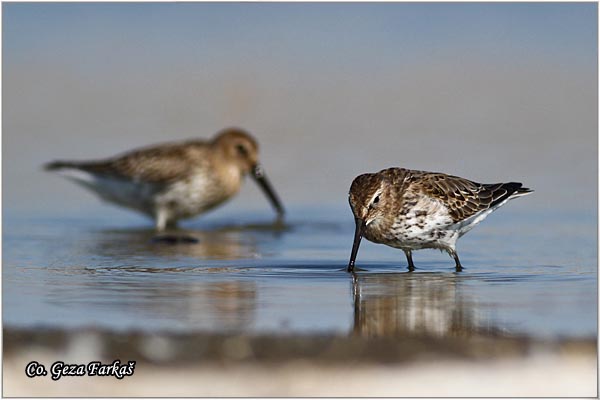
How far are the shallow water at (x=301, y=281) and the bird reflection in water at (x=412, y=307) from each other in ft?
0.05

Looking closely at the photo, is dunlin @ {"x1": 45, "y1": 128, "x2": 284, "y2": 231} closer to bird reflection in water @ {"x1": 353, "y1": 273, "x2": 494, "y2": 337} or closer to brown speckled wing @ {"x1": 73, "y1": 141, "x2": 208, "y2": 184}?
brown speckled wing @ {"x1": 73, "y1": 141, "x2": 208, "y2": 184}

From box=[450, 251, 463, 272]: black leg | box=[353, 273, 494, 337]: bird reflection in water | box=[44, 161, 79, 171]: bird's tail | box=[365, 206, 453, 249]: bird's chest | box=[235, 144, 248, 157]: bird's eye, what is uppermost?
box=[235, 144, 248, 157]: bird's eye

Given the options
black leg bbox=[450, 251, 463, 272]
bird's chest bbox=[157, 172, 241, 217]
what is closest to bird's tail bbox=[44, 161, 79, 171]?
bird's chest bbox=[157, 172, 241, 217]

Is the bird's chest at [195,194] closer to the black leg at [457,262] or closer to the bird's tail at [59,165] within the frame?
the bird's tail at [59,165]

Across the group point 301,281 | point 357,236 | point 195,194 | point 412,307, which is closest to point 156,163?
point 195,194

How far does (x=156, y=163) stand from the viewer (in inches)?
595

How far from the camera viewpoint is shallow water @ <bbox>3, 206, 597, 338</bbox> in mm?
7496

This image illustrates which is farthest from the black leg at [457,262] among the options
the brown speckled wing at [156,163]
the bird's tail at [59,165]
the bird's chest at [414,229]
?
the bird's tail at [59,165]

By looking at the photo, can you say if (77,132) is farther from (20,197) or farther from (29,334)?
(29,334)

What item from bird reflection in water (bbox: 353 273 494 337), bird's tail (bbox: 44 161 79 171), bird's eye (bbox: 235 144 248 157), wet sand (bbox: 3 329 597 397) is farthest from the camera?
bird's eye (bbox: 235 144 248 157)

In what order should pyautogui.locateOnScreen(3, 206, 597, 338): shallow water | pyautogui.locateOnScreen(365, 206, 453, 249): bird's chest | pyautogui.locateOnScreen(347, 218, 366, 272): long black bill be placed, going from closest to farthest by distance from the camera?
pyautogui.locateOnScreen(3, 206, 597, 338): shallow water
pyautogui.locateOnScreen(347, 218, 366, 272): long black bill
pyautogui.locateOnScreen(365, 206, 453, 249): bird's chest

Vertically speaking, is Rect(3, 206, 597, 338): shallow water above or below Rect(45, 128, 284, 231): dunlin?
below

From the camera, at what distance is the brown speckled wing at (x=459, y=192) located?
10.3 meters

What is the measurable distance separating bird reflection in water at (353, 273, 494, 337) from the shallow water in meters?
0.01
